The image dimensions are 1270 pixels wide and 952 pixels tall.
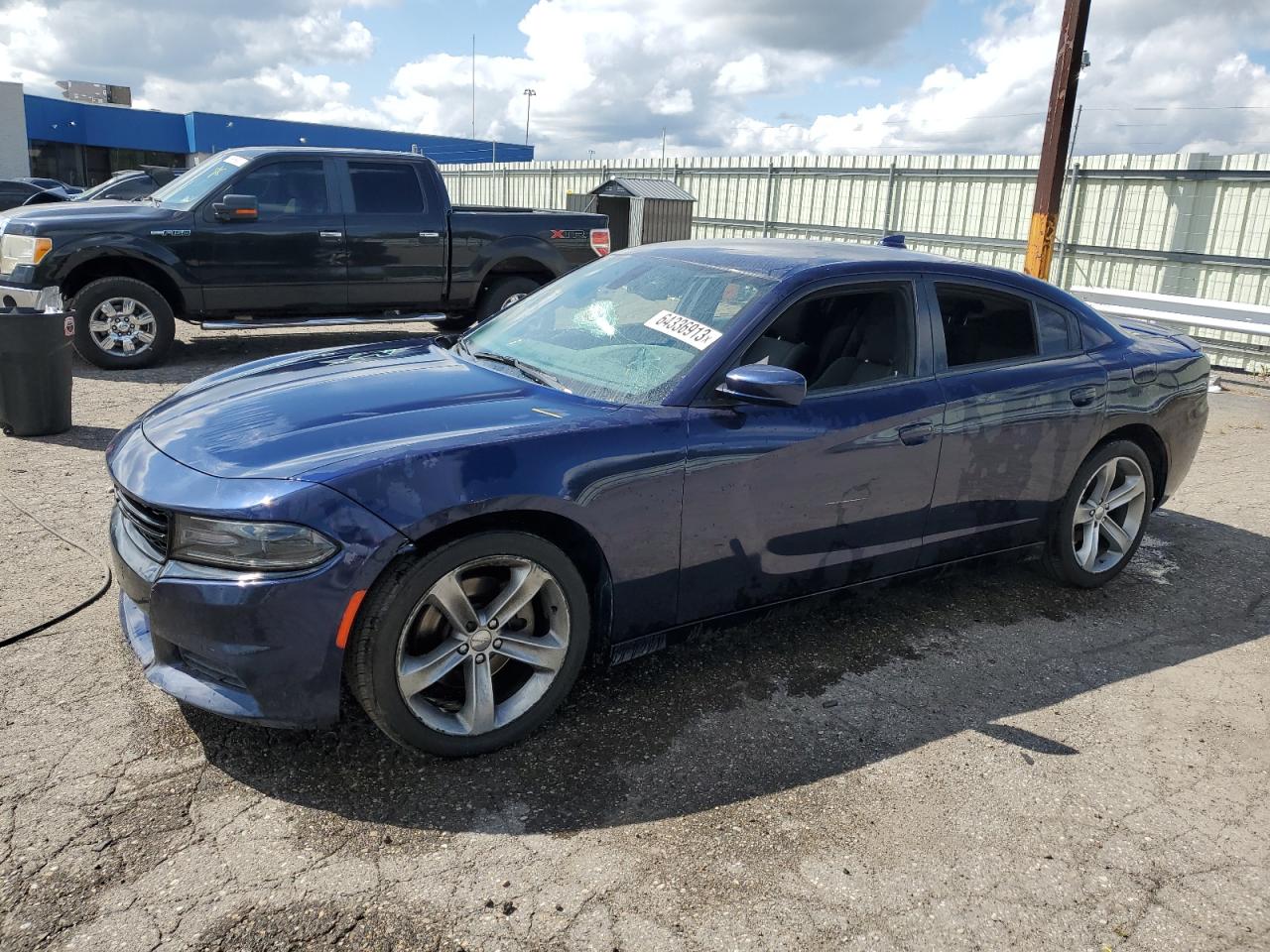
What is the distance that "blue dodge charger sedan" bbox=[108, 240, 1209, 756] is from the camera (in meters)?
2.80

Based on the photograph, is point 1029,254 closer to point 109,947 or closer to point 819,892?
point 819,892

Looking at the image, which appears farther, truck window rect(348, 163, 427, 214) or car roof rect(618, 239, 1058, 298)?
truck window rect(348, 163, 427, 214)

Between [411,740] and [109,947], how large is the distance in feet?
3.07

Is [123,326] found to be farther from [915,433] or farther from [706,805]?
[706,805]

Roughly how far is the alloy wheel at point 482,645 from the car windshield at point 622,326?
77 cm

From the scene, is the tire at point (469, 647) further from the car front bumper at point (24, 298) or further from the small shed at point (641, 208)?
the small shed at point (641, 208)

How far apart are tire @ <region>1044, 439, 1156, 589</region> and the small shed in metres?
11.9

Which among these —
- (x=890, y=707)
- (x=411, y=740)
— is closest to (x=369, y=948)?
(x=411, y=740)

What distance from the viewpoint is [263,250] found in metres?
9.08

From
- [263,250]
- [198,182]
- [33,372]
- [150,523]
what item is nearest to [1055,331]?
[150,523]

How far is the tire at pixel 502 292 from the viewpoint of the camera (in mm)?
10398

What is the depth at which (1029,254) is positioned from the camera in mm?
12164

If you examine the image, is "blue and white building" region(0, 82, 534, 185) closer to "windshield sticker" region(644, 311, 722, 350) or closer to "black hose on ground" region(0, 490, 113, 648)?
"black hose on ground" region(0, 490, 113, 648)

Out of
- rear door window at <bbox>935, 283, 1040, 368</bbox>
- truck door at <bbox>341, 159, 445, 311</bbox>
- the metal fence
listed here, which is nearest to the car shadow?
rear door window at <bbox>935, 283, 1040, 368</bbox>
